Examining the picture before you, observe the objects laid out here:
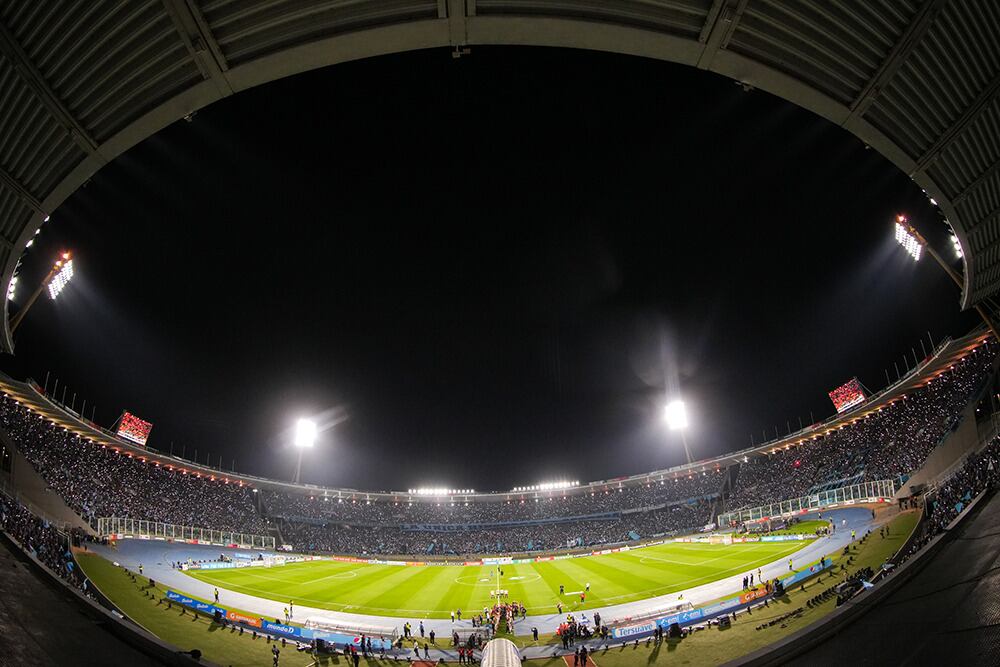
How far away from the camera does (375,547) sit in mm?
81625

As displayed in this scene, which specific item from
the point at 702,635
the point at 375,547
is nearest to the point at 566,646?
the point at 702,635

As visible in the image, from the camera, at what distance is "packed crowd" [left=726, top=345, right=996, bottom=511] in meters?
45.2

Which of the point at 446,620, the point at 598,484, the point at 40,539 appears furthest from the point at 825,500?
the point at 40,539

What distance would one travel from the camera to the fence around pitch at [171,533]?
153 ft

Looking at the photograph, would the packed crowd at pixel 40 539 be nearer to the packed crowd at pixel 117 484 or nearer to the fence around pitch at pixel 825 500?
the packed crowd at pixel 117 484

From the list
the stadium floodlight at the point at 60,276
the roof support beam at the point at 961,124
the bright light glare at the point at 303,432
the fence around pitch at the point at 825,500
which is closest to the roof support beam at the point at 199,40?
the roof support beam at the point at 961,124

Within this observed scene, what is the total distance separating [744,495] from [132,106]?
3189 inches

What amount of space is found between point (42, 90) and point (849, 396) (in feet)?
230

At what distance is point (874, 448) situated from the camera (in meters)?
55.2

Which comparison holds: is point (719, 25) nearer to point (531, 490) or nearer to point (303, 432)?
point (303, 432)

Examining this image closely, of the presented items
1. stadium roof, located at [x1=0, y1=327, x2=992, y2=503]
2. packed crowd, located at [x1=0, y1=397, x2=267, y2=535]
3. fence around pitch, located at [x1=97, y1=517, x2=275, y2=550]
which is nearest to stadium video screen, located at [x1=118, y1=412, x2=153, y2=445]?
stadium roof, located at [x1=0, y1=327, x2=992, y2=503]

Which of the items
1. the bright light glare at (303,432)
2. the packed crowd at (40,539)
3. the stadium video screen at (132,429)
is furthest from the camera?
the bright light glare at (303,432)

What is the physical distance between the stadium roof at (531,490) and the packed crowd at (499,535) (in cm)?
572

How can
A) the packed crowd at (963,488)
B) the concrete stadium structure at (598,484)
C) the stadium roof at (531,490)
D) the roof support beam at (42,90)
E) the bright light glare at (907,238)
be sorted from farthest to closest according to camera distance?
1. the stadium roof at (531,490)
2. the concrete stadium structure at (598,484)
3. the bright light glare at (907,238)
4. the packed crowd at (963,488)
5. the roof support beam at (42,90)
